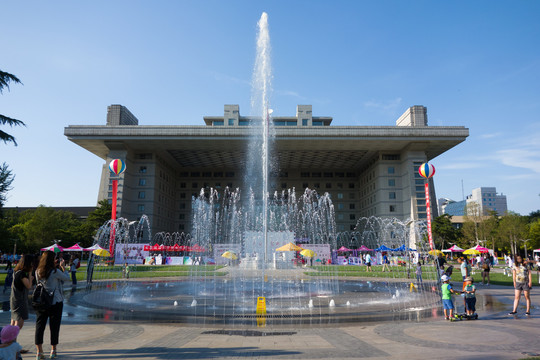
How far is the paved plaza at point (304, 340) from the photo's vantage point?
742 centimetres

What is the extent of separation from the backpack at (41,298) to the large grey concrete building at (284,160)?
6119cm

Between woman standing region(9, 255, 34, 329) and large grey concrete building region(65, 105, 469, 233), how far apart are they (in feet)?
199

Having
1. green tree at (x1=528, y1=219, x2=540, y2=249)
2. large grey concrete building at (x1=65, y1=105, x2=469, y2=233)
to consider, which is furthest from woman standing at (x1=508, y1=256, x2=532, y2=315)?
green tree at (x1=528, y1=219, x2=540, y2=249)

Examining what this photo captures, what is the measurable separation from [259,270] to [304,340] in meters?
30.7

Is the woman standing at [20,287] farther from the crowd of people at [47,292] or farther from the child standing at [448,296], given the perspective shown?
the child standing at [448,296]

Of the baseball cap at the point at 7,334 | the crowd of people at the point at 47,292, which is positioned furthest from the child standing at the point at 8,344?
the crowd of people at the point at 47,292

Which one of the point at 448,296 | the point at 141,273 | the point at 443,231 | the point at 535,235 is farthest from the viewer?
the point at 535,235

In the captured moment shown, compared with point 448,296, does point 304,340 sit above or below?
below

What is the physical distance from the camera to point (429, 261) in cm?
5603

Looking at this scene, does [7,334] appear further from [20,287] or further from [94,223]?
[94,223]

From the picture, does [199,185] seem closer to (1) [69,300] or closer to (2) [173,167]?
(2) [173,167]

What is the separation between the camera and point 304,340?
8703mm

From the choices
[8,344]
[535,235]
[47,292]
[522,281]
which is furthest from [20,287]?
[535,235]

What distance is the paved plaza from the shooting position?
742 centimetres
